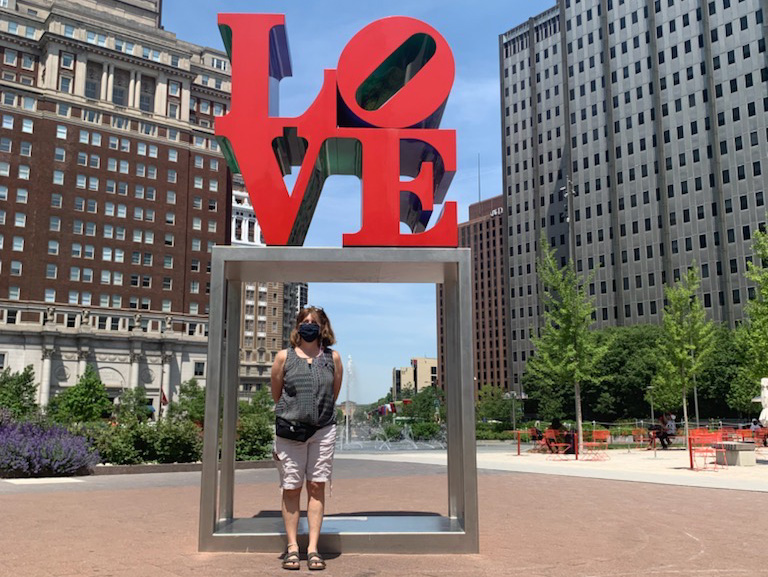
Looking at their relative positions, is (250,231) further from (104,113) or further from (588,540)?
(588,540)

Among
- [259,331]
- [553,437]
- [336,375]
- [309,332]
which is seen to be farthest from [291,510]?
[259,331]

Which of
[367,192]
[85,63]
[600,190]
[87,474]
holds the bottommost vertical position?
[87,474]

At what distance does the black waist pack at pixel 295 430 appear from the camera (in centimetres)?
646

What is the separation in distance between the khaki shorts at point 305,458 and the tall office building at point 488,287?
175m

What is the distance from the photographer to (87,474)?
17.0 m

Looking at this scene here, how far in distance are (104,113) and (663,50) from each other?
78970 mm

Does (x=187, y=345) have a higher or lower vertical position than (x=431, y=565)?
higher

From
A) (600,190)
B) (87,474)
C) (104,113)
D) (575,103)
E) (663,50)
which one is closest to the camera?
(87,474)

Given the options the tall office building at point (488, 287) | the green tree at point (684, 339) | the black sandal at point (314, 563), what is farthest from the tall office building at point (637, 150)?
the black sandal at point (314, 563)

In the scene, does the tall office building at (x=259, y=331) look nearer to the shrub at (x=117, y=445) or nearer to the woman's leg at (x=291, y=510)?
the shrub at (x=117, y=445)

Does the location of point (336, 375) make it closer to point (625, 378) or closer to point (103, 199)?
point (625, 378)

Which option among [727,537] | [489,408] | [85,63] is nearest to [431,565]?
[727,537]

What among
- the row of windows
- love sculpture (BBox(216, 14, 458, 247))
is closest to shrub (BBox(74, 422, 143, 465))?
love sculpture (BBox(216, 14, 458, 247))

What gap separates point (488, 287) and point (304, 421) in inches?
7307
